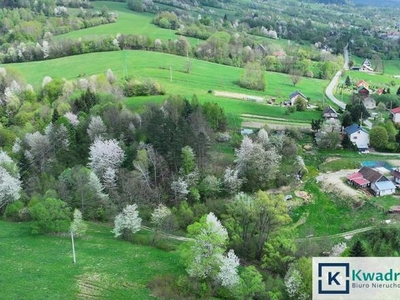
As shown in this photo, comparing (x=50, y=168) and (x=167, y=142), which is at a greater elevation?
(x=167, y=142)

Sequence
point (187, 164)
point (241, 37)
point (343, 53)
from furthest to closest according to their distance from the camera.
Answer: point (343, 53) < point (241, 37) < point (187, 164)

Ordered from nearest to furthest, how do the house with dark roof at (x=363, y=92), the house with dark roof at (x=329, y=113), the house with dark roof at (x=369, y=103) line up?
1. the house with dark roof at (x=329, y=113)
2. the house with dark roof at (x=369, y=103)
3. the house with dark roof at (x=363, y=92)

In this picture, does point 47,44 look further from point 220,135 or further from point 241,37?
point 220,135

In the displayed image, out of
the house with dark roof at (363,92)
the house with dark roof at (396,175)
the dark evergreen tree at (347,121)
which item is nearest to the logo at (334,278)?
the house with dark roof at (396,175)

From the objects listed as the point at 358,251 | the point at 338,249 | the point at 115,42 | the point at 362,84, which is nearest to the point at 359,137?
the point at 338,249

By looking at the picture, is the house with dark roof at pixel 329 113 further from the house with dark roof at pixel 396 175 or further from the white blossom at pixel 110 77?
the white blossom at pixel 110 77

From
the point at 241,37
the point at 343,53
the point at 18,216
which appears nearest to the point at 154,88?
the point at 18,216

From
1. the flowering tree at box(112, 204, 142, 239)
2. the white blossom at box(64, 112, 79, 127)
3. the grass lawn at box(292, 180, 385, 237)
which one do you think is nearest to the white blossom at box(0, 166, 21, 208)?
the flowering tree at box(112, 204, 142, 239)
